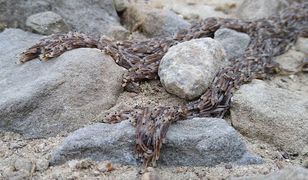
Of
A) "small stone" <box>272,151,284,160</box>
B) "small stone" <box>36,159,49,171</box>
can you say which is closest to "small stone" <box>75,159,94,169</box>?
"small stone" <box>36,159,49,171</box>

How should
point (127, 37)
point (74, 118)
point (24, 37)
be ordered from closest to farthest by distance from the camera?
point (74, 118)
point (24, 37)
point (127, 37)

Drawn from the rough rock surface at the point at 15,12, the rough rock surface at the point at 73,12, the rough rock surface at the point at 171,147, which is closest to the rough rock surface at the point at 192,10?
the rough rock surface at the point at 73,12

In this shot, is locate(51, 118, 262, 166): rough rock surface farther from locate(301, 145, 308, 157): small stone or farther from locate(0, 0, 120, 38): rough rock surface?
locate(0, 0, 120, 38): rough rock surface

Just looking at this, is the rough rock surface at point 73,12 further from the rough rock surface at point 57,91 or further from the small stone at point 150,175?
the small stone at point 150,175

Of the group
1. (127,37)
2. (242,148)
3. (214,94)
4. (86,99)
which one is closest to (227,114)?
(214,94)

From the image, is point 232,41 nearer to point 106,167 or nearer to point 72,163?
point 106,167

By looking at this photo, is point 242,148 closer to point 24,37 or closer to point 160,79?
point 160,79

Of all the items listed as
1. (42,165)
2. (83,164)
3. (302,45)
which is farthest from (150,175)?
(302,45)
